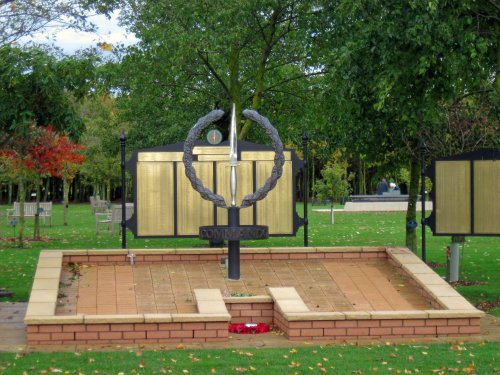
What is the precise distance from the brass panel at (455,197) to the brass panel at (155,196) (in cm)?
498

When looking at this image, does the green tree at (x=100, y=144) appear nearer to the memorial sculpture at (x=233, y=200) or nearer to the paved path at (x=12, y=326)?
the memorial sculpture at (x=233, y=200)

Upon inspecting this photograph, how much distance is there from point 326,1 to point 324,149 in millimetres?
4104

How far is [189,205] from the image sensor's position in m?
16.5

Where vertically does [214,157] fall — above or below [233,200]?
above

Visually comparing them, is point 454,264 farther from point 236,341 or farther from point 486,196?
point 236,341

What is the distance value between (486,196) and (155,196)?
6.09m

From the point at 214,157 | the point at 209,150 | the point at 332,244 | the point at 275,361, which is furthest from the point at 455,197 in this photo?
the point at 332,244

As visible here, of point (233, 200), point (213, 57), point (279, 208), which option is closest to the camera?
point (233, 200)

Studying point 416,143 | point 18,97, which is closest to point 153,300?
point 18,97

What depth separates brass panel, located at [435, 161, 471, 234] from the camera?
50.8ft

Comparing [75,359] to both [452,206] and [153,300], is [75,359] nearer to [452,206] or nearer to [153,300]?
[153,300]

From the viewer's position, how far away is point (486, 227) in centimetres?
1547

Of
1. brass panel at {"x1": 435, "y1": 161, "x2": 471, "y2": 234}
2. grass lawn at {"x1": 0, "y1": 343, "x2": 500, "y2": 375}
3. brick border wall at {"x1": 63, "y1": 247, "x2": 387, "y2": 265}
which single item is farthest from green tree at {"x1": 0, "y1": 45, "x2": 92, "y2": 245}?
brass panel at {"x1": 435, "y1": 161, "x2": 471, "y2": 234}

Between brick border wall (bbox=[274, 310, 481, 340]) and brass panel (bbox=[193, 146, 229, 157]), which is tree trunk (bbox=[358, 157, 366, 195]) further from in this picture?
brick border wall (bbox=[274, 310, 481, 340])
